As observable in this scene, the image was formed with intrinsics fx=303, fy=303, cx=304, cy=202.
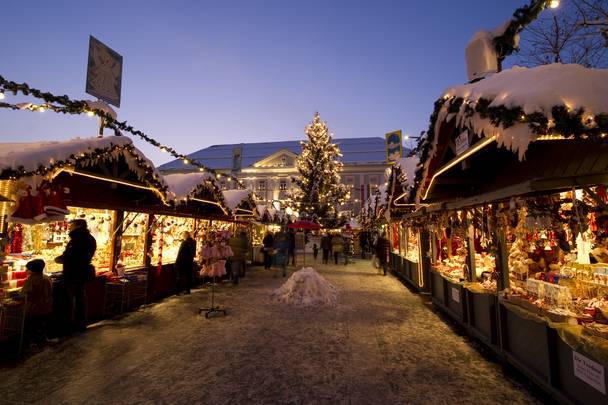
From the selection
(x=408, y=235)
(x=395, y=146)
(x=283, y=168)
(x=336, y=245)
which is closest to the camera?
(x=408, y=235)

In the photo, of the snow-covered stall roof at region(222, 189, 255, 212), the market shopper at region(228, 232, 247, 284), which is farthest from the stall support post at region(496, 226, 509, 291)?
the snow-covered stall roof at region(222, 189, 255, 212)

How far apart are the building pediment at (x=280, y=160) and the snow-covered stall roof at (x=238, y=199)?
121 ft

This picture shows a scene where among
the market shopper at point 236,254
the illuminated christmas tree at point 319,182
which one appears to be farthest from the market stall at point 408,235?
the illuminated christmas tree at point 319,182

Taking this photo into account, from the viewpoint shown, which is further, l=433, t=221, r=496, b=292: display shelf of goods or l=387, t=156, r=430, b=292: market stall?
l=387, t=156, r=430, b=292: market stall

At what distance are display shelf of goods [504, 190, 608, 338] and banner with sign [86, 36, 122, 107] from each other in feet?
31.6

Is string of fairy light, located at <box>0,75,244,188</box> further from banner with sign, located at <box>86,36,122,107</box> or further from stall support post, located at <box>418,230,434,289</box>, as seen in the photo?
stall support post, located at <box>418,230,434,289</box>

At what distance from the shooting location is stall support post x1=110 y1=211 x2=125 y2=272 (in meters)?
7.94

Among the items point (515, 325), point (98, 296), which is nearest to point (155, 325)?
point (98, 296)

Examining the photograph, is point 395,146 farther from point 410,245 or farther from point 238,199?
point 238,199

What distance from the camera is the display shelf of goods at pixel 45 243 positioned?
18.7 ft

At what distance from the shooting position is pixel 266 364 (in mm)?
4629

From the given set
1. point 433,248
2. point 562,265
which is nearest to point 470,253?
point 562,265

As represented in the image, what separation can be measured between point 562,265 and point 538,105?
12.3ft

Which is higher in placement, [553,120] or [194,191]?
[194,191]
